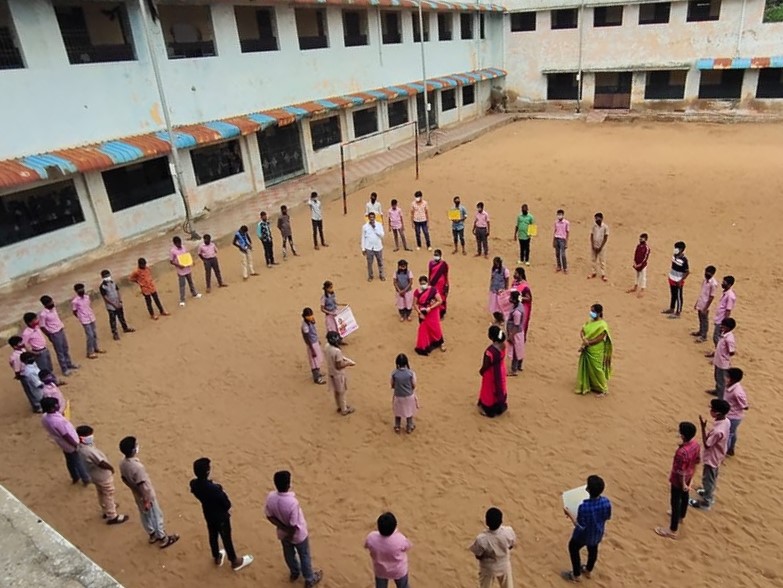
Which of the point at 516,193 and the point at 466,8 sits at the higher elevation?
the point at 466,8

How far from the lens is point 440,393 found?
873 cm

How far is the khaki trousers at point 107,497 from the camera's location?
249 inches

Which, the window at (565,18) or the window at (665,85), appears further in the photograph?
the window at (565,18)

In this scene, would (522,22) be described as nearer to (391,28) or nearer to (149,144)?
(391,28)

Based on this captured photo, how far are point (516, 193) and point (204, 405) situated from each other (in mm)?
12870

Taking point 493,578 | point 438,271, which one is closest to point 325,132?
point 438,271

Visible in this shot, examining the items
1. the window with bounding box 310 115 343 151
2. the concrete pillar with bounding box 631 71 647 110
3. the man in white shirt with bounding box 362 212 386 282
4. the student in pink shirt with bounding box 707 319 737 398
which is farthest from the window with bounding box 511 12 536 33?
the student in pink shirt with bounding box 707 319 737 398

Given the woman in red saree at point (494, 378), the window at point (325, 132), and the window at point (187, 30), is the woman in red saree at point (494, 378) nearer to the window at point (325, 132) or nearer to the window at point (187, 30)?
the window at point (187, 30)

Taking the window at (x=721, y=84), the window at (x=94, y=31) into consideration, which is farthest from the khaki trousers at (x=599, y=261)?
the window at (x=721, y=84)

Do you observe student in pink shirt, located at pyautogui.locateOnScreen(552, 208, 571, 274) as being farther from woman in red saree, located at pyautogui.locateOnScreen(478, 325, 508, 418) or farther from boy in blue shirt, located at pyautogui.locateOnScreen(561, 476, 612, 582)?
boy in blue shirt, located at pyautogui.locateOnScreen(561, 476, 612, 582)

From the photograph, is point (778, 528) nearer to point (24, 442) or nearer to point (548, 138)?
point (24, 442)

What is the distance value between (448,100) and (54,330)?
79.3ft

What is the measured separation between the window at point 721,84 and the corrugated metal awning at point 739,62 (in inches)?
33.1

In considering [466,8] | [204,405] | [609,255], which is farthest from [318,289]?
[466,8]
